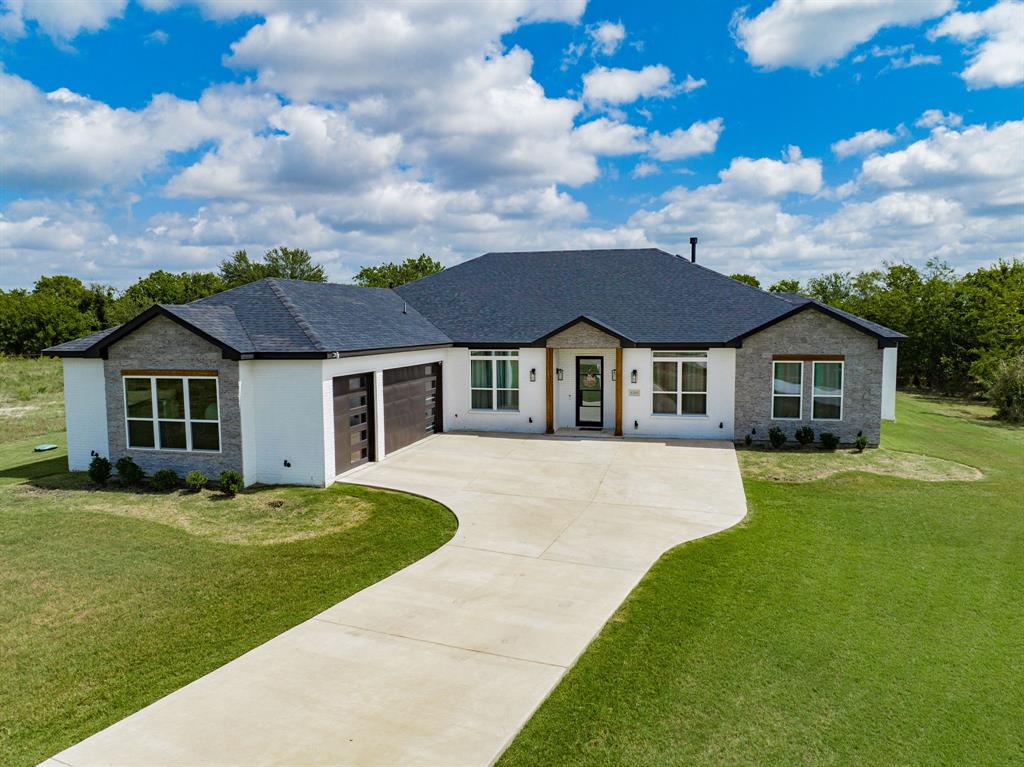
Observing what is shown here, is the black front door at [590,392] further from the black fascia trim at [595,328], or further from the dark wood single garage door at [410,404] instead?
the dark wood single garage door at [410,404]

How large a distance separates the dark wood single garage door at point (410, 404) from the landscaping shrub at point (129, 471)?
18.4 ft

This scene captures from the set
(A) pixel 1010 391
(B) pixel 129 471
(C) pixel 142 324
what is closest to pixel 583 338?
(C) pixel 142 324

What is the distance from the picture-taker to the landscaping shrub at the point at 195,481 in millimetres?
13508

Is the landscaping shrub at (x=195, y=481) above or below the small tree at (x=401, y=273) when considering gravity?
below

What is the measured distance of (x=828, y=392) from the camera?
18.0 m

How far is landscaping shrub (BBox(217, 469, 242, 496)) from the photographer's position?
1321 cm

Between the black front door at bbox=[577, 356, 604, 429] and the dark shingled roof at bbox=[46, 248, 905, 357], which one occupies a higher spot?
the dark shingled roof at bbox=[46, 248, 905, 357]

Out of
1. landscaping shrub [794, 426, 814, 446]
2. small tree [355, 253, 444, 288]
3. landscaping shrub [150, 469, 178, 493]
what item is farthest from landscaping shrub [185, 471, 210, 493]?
small tree [355, 253, 444, 288]

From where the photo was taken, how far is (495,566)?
929 cm

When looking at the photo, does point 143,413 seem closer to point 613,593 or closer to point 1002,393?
point 613,593

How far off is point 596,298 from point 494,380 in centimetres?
470

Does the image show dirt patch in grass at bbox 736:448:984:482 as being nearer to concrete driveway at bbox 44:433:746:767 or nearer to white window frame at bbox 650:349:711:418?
white window frame at bbox 650:349:711:418

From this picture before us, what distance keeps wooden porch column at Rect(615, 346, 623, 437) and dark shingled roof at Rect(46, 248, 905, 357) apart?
630 mm

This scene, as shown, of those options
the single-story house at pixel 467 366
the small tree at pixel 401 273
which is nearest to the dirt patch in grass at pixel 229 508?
the single-story house at pixel 467 366
